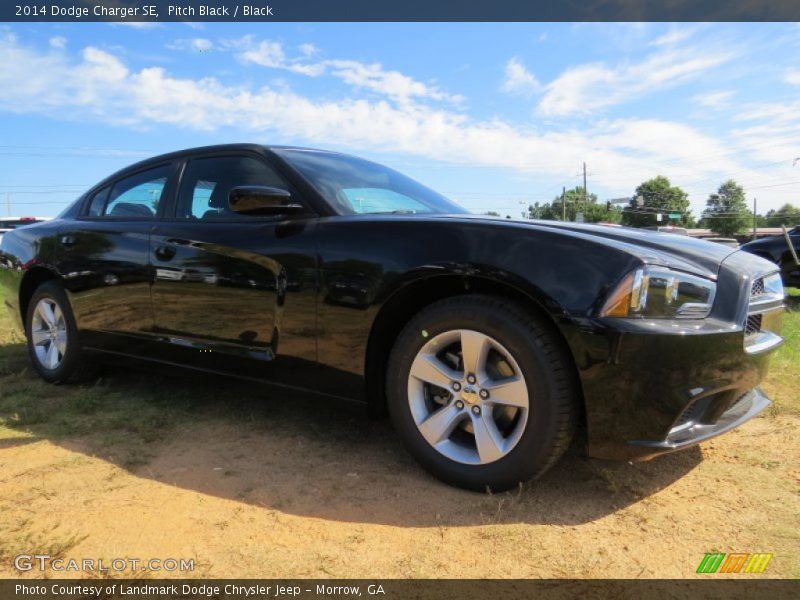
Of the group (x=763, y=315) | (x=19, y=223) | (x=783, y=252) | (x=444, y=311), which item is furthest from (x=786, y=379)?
(x=19, y=223)

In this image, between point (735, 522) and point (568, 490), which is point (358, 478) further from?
point (735, 522)

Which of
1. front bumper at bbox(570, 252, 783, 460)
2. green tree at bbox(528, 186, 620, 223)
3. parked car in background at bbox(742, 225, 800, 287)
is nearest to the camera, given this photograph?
front bumper at bbox(570, 252, 783, 460)

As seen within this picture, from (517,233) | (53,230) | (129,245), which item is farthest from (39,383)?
(517,233)

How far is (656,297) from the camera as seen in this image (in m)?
2.02

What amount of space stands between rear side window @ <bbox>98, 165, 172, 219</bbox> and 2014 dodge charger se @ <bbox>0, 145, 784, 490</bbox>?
44 mm

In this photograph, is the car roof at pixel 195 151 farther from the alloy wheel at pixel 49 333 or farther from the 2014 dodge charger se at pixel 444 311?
the alloy wheel at pixel 49 333

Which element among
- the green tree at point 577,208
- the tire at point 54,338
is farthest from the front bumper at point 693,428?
the green tree at point 577,208

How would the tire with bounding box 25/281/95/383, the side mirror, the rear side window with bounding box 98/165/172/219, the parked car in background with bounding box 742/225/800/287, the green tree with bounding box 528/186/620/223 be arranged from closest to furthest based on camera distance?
the side mirror < the rear side window with bounding box 98/165/172/219 < the tire with bounding box 25/281/95/383 < the parked car in background with bounding box 742/225/800/287 < the green tree with bounding box 528/186/620/223

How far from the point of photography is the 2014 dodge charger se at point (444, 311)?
6.64ft

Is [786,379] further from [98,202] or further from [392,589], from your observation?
[98,202]

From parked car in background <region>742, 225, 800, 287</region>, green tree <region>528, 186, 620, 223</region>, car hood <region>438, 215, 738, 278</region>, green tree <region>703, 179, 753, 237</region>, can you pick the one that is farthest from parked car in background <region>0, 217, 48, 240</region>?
green tree <region>703, 179, 753, 237</region>

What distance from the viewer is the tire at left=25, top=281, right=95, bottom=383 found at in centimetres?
383

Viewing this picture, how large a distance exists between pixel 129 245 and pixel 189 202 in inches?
18.1

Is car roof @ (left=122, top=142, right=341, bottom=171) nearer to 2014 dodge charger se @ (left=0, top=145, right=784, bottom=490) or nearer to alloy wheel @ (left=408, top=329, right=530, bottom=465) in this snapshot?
2014 dodge charger se @ (left=0, top=145, right=784, bottom=490)
